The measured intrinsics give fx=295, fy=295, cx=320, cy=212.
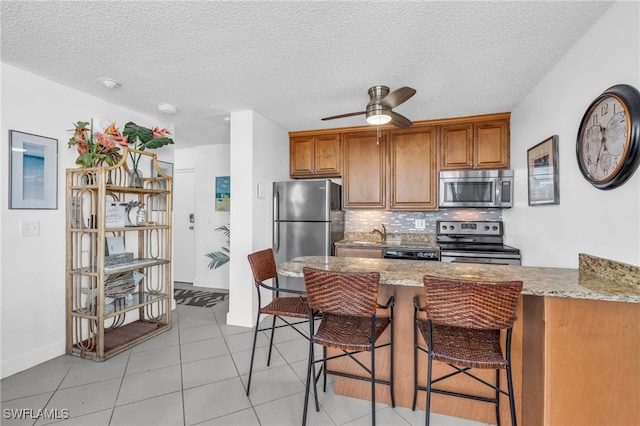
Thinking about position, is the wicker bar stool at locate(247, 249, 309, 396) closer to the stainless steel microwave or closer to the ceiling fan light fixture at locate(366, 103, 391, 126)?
the ceiling fan light fixture at locate(366, 103, 391, 126)

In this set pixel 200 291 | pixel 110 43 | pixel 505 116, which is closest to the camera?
pixel 110 43

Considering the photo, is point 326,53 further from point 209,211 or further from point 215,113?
point 209,211

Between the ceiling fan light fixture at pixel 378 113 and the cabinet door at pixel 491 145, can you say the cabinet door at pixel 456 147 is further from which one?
the ceiling fan light fixture at pixel 378 113

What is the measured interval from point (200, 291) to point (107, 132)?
2861 mm

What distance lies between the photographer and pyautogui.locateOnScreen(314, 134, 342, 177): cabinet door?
13.1 feet

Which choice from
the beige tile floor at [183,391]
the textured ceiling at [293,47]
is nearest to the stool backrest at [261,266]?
the beige tile floor at [183,391]

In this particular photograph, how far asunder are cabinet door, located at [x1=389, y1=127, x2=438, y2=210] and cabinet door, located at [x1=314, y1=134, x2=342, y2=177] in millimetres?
698

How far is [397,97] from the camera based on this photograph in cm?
224

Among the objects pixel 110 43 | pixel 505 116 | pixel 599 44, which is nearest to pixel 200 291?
pixel 110 43

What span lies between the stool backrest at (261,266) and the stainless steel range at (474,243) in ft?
6.33

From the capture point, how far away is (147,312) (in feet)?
11.1

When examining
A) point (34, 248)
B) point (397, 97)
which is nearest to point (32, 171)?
point (34, 248)

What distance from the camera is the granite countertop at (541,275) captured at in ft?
4.30

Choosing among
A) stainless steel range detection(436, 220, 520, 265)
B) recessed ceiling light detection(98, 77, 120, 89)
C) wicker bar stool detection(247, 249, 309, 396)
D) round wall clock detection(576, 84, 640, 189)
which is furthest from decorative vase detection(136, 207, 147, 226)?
round wall clock detection(576, 84, 640, 189)
